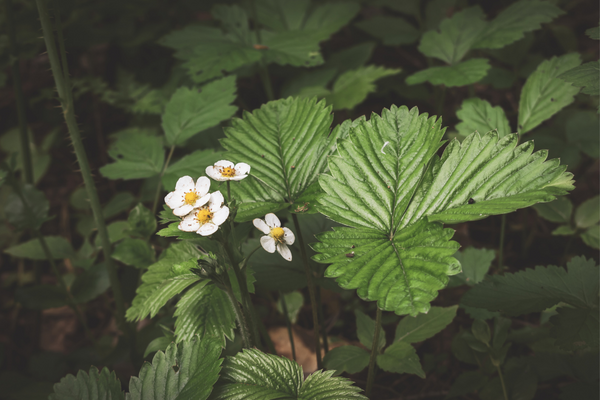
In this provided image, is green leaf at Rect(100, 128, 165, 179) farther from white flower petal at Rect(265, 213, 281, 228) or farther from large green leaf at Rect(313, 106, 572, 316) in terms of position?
large green leaf at Rect(313, 106, 572, 316)

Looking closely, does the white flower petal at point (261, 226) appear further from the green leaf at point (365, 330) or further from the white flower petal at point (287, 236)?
the green leaf at point (365, 330)

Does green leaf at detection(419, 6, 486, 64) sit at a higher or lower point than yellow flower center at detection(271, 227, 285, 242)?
higher

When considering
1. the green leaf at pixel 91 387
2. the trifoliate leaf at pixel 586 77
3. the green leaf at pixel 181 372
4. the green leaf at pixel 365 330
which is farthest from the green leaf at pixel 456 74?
the green leaf at pixel 91 387

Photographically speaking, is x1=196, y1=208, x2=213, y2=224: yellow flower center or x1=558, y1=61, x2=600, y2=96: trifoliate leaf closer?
x1=196, y1=208, x2=213, y2=224: yellow flower center

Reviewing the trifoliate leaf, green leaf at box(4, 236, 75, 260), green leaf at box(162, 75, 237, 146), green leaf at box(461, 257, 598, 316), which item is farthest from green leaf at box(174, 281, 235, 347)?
the trifoliate leaf

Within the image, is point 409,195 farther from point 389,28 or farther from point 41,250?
point 389,28

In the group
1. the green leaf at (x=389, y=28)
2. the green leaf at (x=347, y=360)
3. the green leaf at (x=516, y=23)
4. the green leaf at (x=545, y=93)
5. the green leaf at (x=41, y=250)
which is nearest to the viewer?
the green leaf at (x=347, y=360)

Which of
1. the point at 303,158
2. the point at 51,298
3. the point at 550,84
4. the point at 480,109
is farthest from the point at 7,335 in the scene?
the point at 550,84
